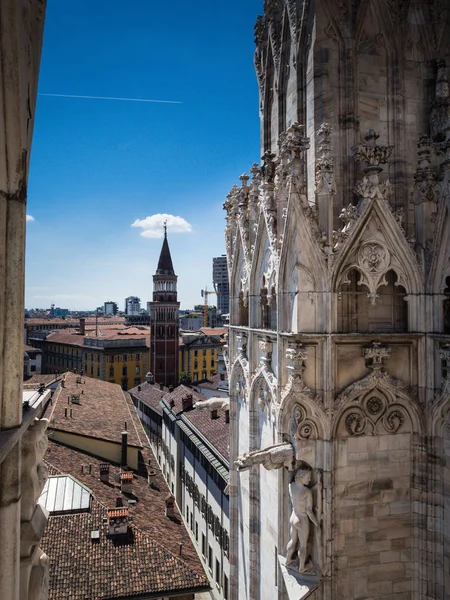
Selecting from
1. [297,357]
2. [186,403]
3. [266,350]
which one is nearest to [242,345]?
[266,350]

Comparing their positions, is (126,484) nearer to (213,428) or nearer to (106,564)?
(106,564)

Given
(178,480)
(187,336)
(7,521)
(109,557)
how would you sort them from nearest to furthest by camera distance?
(7,521)
(109,557)
(178,480)
(187,336)

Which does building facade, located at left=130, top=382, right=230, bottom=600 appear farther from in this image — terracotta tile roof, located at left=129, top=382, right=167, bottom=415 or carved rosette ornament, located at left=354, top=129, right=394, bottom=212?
carved rosette ornament, located at left=354, top=129, right=394, bottom=212

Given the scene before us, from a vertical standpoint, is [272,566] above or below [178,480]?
above

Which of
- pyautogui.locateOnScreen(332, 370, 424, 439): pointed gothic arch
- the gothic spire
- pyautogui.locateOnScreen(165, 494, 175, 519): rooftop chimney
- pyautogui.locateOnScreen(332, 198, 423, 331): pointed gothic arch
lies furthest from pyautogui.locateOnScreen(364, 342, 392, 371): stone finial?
the gothic spire

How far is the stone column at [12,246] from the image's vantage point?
3.06 meters

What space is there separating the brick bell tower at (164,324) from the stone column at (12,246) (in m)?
87.6

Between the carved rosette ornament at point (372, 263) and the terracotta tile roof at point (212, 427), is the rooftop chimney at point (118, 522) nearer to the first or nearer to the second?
the terracotta tile roof at point (212, 427)

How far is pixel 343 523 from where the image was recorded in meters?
8.04

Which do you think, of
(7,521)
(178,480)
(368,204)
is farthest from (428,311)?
(178,480)

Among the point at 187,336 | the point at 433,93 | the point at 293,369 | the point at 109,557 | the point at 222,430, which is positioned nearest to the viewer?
the point at 293,369

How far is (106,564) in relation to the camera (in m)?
17.6

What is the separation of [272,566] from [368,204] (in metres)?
7.69

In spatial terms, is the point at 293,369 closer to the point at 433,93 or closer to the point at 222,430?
the point at 433,93
